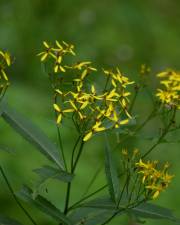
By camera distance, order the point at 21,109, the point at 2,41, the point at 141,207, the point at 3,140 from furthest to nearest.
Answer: the point at 2,41 → the point at 21,109 → the point at 3,140 → the point at 141,207

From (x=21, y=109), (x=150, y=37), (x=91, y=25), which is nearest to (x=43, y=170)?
(x=21, y=109)

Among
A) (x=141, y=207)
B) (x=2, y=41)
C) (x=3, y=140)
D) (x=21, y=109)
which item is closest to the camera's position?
(x=141, y=207)

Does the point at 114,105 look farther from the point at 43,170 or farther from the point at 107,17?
the point at 107,17

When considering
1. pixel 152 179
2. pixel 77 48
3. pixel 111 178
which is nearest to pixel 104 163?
pixel 111 178

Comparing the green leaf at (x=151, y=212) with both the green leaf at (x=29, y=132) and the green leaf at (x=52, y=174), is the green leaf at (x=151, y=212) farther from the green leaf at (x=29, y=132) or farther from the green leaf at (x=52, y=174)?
the green leaf at (x=29, y=132)

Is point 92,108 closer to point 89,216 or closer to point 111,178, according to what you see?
point 111,178
